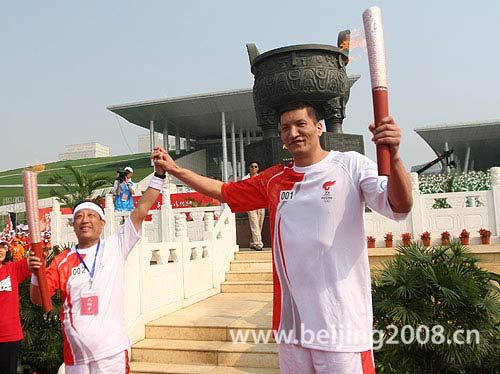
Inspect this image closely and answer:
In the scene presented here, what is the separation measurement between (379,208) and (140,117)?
26112 millimetres

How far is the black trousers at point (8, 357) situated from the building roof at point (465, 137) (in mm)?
25869

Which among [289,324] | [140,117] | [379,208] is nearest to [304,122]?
[379,208]

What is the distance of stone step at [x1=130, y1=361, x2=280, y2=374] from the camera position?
4430mm

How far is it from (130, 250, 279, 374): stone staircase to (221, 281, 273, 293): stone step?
0.82 m

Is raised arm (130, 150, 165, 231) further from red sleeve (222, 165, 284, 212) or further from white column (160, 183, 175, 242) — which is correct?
white column (160, 183, 175, 242)

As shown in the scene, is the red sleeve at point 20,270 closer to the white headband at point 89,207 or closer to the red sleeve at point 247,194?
the white headband at point 89,207

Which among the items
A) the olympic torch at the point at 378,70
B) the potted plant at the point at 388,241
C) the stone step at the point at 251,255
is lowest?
the stone step at the point at 251,255

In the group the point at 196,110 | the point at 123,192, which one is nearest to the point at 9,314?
the point at 123,192

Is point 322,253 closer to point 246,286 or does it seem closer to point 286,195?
point 286,195

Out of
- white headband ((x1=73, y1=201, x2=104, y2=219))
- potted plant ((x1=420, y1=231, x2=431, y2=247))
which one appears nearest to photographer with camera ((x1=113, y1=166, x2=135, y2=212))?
potted plant ((x1=420, y1=231, x2=431, y2=247))

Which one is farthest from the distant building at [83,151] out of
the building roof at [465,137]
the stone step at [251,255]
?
the stone step at [251,255]

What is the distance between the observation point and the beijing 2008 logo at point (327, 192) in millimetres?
1867

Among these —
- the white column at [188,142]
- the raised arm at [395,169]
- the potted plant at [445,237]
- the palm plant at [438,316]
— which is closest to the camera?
the raised arm at [395,169]

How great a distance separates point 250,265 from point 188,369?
332cm
